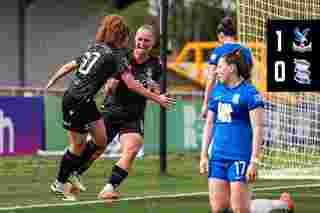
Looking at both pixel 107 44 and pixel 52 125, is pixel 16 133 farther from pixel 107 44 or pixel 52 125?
pixel 107 44

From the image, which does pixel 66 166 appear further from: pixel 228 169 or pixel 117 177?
pixel 228 169

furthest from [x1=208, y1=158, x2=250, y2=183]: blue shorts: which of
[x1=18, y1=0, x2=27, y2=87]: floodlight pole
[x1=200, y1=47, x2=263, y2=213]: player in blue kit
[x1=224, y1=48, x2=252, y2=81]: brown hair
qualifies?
[x1=18, y1=0, x2=27, y2=87]: floodlight pole

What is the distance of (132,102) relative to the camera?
44.5 ft

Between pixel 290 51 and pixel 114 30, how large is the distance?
560 centimetres

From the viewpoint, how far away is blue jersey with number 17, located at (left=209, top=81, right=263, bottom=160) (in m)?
9.65

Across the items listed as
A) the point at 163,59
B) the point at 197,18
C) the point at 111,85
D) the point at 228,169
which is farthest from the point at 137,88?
the point at 197,18

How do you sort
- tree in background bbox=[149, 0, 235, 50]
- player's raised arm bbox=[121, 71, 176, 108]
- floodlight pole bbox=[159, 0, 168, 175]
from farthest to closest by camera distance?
tree in background bbox=[149, 0, 235, 50], floodlight pole bbox=[159, 0, 168, 175], player's raised arm bbox=[121, 71, 176, 108]

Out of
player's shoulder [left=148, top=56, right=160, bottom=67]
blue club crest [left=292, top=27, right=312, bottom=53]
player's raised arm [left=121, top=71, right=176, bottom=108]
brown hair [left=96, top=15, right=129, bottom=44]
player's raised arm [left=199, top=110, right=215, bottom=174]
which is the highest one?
brown hair [left=96, top=15, right=129, bottom=44]

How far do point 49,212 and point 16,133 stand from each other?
10682 mm

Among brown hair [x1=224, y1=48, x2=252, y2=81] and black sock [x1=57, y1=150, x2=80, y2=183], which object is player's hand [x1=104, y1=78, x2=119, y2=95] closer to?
black sock [x1=57, y1=150, x2=80, y2=183]

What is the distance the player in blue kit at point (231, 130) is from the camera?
959 cm

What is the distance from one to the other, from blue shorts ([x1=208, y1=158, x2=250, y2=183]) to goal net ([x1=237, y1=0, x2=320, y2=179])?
7954 millimetres

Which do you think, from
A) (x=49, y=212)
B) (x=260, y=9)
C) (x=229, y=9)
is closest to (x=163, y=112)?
(x=260, y=9)

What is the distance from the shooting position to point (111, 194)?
12898 millimetres
